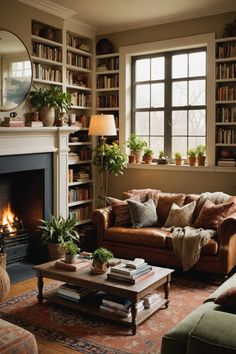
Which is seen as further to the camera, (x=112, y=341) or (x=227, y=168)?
(x=227, y=168)

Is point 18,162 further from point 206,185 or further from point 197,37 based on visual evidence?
point 197,37

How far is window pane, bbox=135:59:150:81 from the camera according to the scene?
6.55 m

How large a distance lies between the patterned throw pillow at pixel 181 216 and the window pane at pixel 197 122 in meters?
1.34

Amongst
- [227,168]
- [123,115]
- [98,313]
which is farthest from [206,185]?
[98,313]

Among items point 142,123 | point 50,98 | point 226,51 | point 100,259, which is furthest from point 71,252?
point 226,51

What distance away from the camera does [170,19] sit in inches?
238

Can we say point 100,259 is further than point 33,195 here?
No

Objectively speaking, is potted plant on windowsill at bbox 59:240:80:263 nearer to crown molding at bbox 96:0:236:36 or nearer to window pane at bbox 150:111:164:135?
window pane at bbox 150:111:164:135

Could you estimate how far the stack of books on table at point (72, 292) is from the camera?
386cm

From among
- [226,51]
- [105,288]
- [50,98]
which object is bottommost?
[105,288]

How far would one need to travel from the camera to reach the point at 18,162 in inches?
205

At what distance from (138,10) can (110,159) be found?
2.03 meters

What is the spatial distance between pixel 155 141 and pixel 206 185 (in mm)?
1089

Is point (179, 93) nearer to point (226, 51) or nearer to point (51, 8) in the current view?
point (226, 51)
